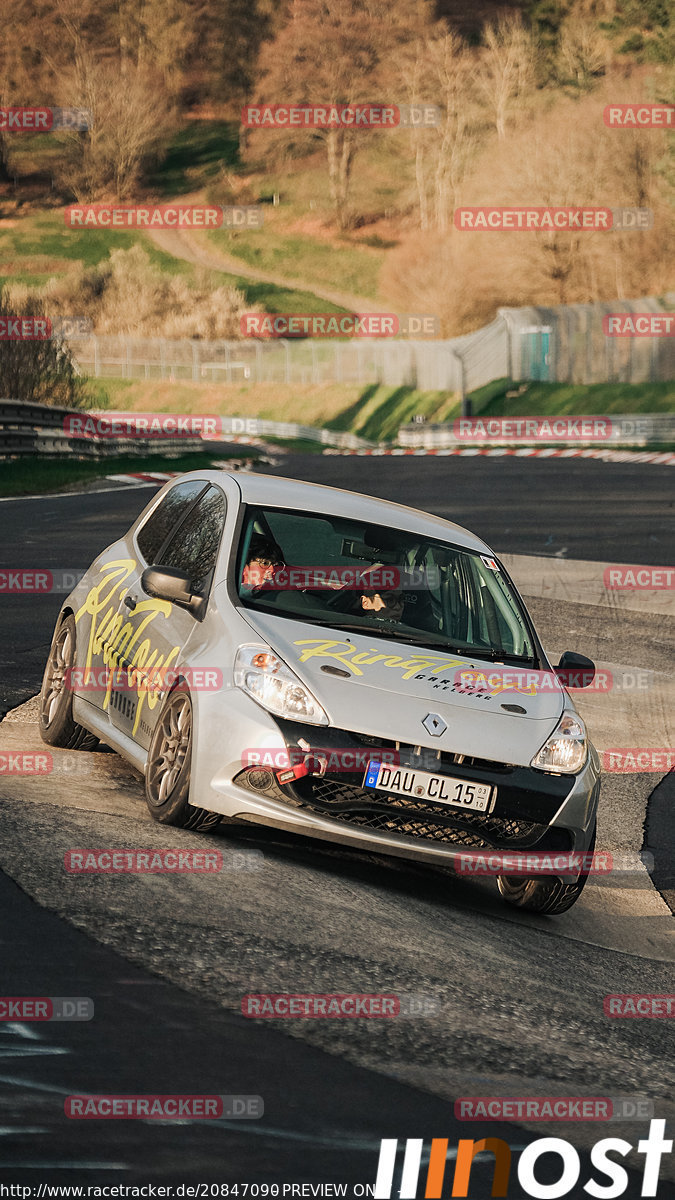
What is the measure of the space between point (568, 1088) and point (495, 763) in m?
2.16

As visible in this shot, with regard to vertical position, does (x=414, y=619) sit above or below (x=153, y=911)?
above

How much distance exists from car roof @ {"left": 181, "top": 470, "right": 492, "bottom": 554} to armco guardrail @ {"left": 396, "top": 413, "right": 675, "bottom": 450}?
4534 cm

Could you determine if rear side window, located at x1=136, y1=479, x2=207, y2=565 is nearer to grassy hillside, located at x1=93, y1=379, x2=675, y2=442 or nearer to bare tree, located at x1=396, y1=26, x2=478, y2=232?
grassy hillside, located at x1=93, y1=379, x2=675, y2=442

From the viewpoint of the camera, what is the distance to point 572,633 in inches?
571

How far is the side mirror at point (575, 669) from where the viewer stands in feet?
26.1

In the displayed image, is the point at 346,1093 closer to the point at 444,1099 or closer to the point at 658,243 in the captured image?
the point at 444,1099

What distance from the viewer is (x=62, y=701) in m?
8.70

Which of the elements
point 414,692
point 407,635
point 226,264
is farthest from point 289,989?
point 226,264

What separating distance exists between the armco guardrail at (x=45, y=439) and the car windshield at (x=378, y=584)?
22128 millimetres

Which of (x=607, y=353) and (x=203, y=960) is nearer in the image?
(x=203, y=960)

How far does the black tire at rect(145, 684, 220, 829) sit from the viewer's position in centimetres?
693

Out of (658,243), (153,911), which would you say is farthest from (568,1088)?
(658,243)
